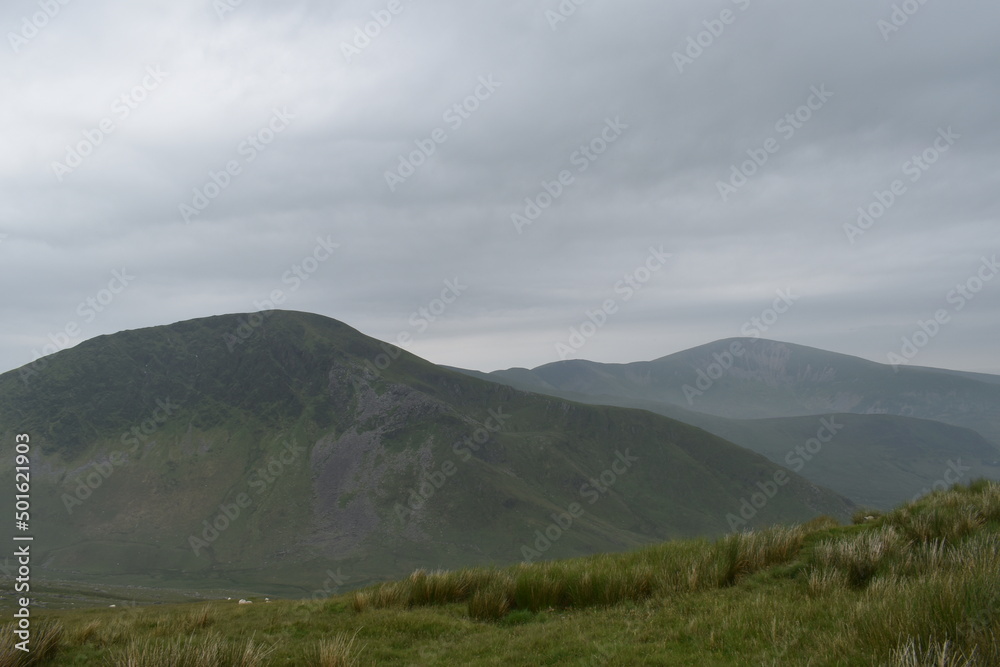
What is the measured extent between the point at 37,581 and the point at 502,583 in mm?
A: 191842

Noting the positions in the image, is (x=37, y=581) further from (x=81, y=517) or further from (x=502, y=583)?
(x=502, y=583)

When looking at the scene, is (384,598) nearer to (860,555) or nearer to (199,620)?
(199,620)

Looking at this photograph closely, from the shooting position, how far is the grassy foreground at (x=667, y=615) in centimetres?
537

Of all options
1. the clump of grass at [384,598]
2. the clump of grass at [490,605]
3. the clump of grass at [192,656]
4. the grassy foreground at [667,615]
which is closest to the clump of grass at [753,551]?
the grassy foreground at [667,615]

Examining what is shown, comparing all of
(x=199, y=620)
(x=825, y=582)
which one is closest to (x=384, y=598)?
(x=199, y=620)

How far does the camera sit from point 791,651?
5.91m

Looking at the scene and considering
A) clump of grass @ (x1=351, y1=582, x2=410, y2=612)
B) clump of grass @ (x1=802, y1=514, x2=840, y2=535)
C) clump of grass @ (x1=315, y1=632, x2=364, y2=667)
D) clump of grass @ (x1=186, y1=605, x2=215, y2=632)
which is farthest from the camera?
clump of grass @ (x1=802, y1=514, x2=840, y2=535)

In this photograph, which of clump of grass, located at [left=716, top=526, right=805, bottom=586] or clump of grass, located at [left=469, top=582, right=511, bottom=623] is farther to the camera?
clump of grass, located at [left=469, top=582, right=511, bottom=623]

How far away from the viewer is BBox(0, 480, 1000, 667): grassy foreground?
5367 mm

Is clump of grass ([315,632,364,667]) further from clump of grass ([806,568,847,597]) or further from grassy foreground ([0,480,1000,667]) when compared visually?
clump of grass ([806,568,847,597])

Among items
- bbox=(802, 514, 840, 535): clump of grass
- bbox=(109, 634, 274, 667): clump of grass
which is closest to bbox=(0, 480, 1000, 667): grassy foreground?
bbox=(109, 634, 274, 667): clump of grass

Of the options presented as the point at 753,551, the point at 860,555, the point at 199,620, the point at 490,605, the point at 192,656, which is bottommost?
the point at 199,620

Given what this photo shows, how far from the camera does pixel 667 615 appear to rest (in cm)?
838

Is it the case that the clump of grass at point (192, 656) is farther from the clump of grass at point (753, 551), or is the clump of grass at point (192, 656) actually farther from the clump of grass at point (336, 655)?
the clump of grass at point (753, 551)
